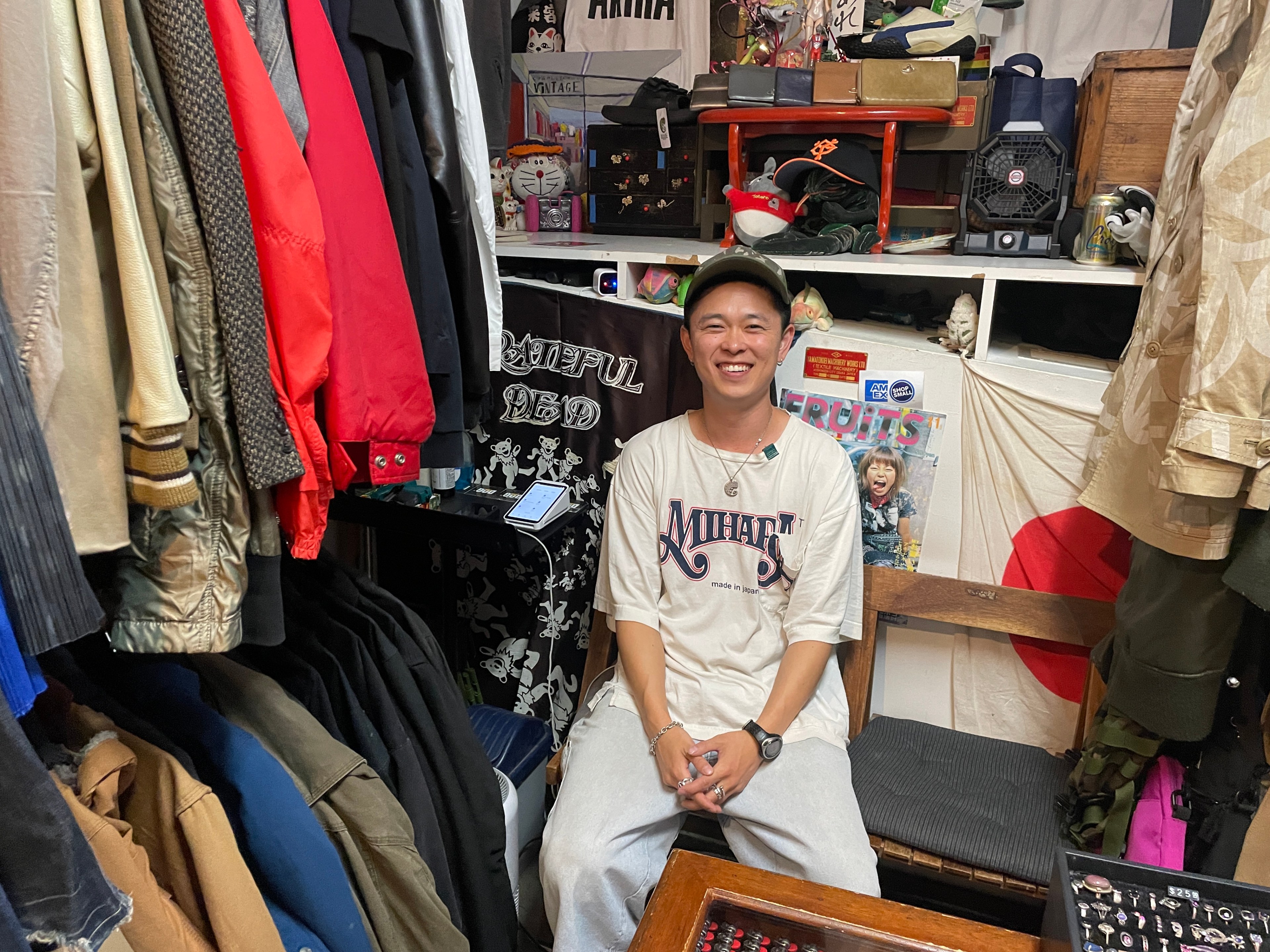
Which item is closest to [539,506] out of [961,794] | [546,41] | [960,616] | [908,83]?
[960,616]

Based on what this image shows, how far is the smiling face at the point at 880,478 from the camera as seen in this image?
1.83m

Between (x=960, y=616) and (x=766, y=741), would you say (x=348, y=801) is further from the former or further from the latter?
(x=960, y=616)

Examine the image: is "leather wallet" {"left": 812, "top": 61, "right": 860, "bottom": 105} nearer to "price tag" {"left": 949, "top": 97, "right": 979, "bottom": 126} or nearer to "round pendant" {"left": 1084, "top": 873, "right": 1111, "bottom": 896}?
"price tag" {"left": 949, "top": 97, "right": 979, "bottom": 126}

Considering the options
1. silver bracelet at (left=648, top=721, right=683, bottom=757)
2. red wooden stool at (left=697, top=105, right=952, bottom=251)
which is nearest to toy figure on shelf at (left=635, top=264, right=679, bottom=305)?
red wooden stool at (left=697, top=105, right=952, bottom=251)

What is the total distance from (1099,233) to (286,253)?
1.52 metres

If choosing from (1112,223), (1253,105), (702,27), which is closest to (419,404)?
(1253,105)

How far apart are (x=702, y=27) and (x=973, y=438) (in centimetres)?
151

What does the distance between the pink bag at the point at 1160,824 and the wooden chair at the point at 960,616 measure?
0.19m

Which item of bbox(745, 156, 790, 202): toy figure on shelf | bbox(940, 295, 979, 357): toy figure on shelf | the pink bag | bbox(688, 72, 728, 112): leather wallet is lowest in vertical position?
the pink bag

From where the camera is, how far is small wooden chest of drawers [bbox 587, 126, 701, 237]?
6.93 ft

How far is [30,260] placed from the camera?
63 cm

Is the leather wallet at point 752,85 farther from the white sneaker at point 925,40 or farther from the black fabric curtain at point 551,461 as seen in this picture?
the black fabric curtain at point 551,461

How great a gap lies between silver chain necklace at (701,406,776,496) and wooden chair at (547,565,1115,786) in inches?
15.5

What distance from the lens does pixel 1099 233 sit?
5.39 feet
